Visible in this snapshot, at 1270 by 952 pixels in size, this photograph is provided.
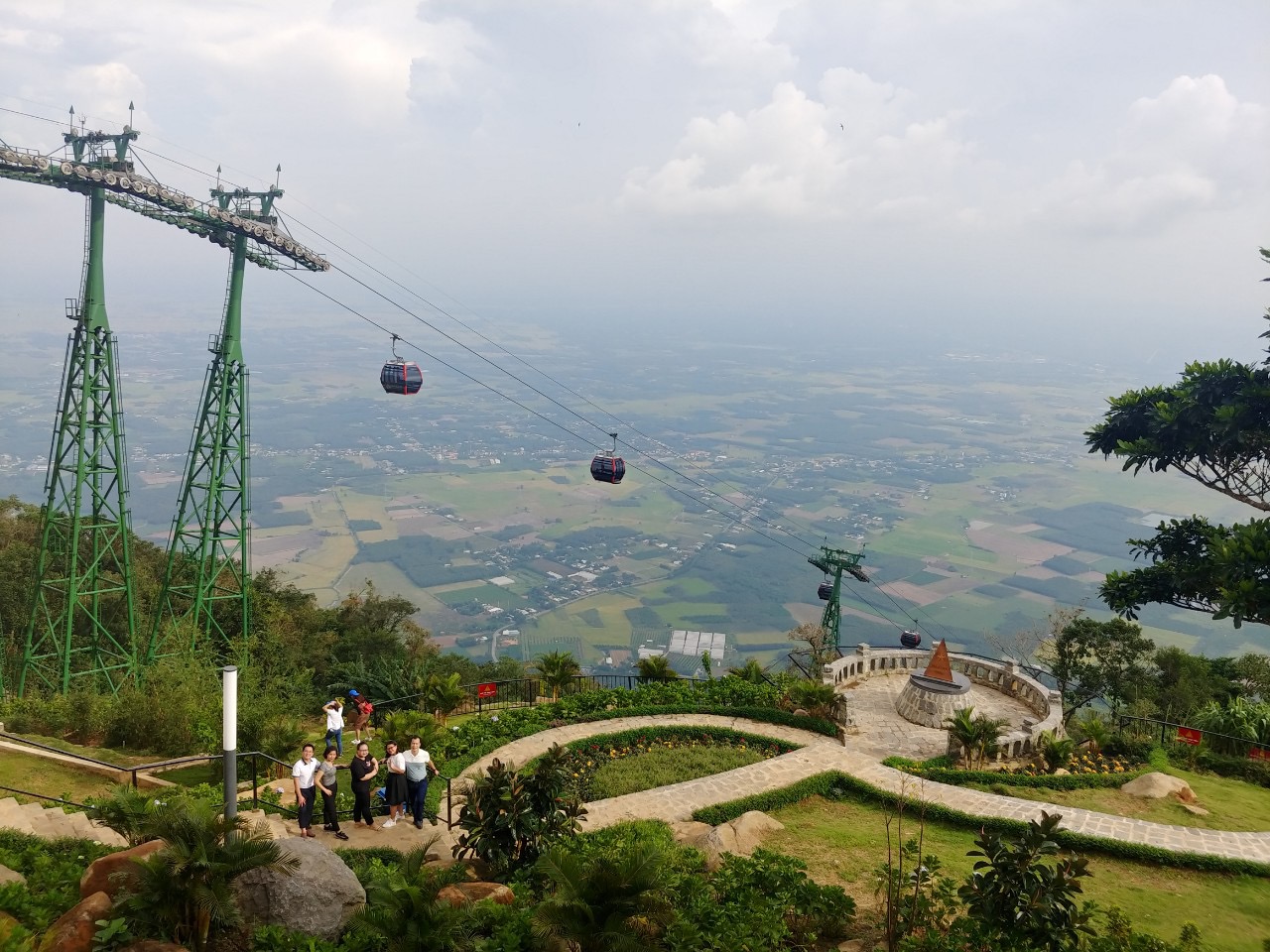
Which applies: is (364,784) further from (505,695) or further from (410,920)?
(505,695)

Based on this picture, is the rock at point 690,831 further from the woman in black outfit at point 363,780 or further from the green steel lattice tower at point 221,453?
the green steel lattice tower at point 221,453

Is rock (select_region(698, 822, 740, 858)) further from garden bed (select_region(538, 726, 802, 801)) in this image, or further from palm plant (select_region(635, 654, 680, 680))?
palm plant (select_region(635, 654, 680, 680))

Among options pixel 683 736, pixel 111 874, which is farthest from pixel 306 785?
pixel 683 736

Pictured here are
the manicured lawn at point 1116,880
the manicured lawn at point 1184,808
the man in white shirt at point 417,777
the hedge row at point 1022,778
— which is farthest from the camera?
the hedge row at point 1022,778

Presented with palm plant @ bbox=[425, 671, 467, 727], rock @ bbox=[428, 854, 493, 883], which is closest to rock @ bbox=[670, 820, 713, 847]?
rock @ bbox=[428, 854, 493, 883]

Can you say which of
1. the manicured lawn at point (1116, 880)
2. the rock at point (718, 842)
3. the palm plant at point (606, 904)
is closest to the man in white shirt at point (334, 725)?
the rock at point (718, 842)

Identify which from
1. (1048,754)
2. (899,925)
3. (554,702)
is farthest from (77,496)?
(1048,754)
